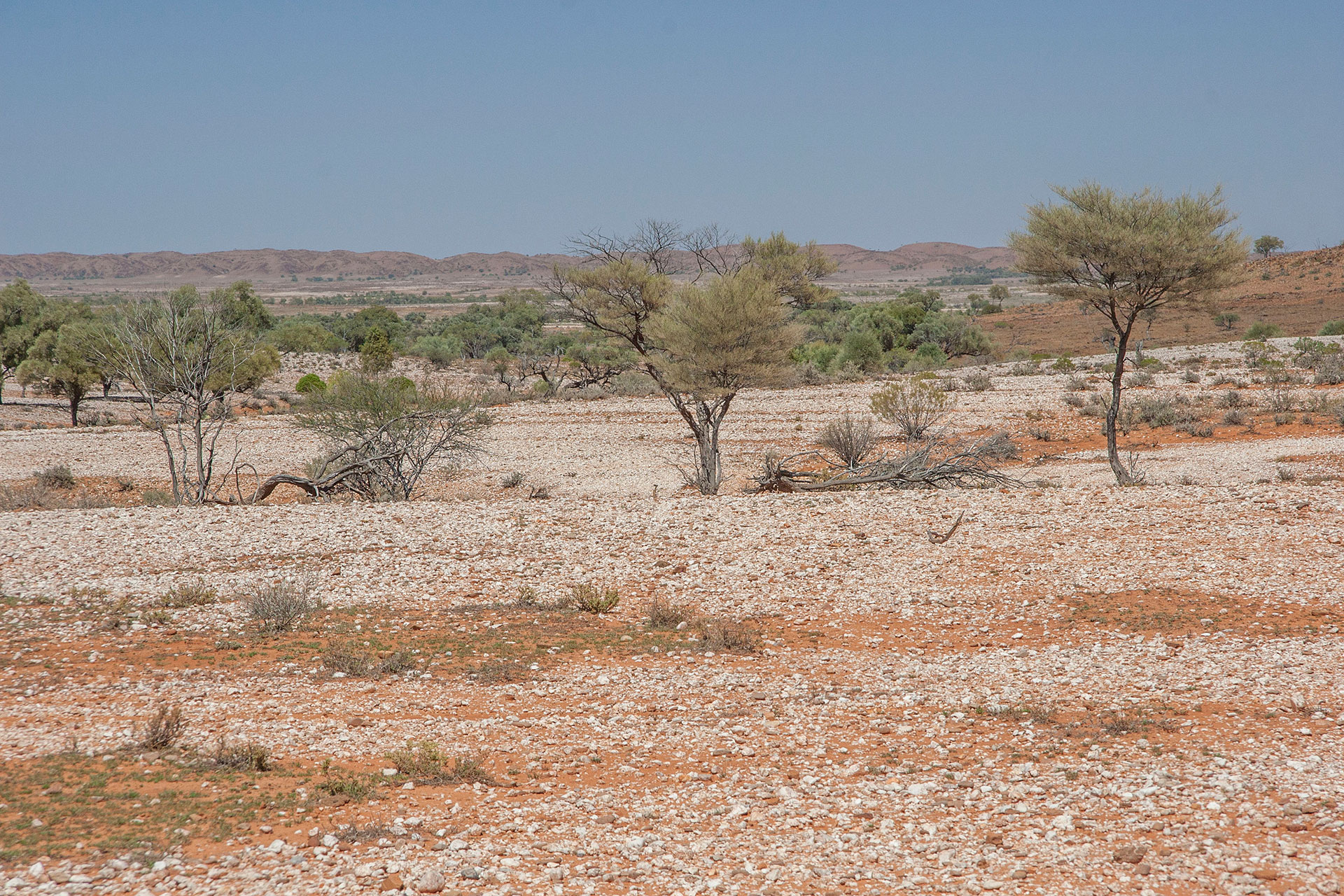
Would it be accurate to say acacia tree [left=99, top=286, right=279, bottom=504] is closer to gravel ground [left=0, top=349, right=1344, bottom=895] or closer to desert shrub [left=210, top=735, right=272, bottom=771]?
gravel ground [left=0, top=349, right=1344, bottom=895]

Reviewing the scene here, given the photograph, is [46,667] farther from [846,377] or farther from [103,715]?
[846,377]

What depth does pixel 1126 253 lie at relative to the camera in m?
15.7

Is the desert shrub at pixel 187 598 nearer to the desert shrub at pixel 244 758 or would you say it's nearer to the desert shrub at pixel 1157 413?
the desert shrub at pixel 244 758

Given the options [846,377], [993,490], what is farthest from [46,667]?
A: [846,377]

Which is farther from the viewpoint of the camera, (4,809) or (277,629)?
(277,629)

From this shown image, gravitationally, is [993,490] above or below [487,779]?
above

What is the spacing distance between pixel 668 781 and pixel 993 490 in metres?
8.46

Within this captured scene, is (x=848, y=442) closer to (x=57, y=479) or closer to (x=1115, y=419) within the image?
(x=1115, y=419)

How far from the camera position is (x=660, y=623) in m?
8.73

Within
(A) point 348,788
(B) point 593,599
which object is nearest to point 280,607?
(B) point 593,599

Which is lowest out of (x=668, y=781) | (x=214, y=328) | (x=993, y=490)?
(x=668, y=781)

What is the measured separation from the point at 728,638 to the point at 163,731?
4434 mm

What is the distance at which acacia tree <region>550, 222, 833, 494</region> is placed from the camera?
1705 cm

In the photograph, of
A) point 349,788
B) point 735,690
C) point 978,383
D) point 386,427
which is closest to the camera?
point 349,788
